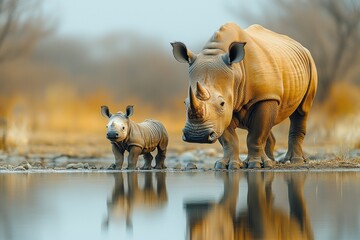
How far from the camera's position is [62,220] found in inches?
224

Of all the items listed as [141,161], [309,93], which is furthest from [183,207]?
[141,161]

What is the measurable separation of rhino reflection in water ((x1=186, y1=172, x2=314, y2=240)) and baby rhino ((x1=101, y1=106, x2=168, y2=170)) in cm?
488

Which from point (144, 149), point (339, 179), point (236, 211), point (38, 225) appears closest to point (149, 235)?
point (38, 225)

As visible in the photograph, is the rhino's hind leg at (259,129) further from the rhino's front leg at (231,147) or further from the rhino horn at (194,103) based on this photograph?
the rhino horn at (194,103)

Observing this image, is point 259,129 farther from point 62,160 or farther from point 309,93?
point 62,160

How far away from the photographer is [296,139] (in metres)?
12.8

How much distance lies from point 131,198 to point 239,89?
3974 millimetres

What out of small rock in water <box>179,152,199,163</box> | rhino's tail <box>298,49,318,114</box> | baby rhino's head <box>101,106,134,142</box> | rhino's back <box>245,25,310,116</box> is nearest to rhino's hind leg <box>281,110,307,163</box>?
rhino's tail <box>298,49,318,114</box>

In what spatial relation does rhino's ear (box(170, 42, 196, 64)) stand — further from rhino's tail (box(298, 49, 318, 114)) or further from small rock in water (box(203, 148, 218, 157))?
small rock in water (box(203, 148, 218, 157))

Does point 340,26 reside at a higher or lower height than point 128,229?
higher

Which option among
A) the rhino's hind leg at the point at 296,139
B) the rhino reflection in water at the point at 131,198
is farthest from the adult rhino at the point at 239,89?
the rhino reflection in water at the point at 131,198

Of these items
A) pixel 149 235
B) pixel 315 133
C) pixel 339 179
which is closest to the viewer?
pixel 149 235

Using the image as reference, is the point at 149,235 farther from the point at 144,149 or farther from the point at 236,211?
the point at 144,149

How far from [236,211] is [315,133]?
11.5 meters
